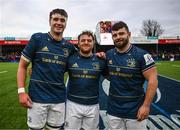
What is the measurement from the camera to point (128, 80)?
4688 mm

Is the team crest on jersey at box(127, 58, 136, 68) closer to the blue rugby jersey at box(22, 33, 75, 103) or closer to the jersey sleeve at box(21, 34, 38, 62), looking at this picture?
the blue rugby jersey at box(22, 33, 75, 103)

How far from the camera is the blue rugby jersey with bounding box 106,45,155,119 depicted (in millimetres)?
4645

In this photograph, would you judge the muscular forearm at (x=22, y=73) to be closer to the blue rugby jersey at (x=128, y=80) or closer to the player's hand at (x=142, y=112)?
the blue rugby jersey at (x=128, y=80)

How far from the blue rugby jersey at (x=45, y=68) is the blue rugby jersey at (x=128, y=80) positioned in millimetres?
845

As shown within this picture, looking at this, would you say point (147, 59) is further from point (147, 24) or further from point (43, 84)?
point (147, 24)

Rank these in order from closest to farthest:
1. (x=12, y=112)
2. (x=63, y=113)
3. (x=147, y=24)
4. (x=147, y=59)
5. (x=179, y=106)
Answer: (x=147, y=59), (x=63, y=113), (x=12, y=112), (x=179, y=106), (x=147, y=24)

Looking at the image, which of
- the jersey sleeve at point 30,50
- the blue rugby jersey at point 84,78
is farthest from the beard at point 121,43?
the jersey sleeve at point 30,50

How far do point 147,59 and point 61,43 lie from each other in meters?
1.39

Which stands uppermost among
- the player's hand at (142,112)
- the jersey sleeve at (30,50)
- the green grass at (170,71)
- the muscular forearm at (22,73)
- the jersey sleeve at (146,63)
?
the jersey sleeve at (30,50)

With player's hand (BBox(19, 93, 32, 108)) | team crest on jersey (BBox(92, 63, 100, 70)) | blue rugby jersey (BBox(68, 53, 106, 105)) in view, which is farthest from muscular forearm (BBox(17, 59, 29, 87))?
team crest on jersey (BBox(92, 63, 100, 70))

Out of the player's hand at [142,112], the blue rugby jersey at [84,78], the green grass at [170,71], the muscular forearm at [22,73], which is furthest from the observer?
the green grass at [170,71]

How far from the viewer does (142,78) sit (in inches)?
187

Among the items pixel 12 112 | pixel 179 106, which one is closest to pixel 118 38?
pixel 12 112

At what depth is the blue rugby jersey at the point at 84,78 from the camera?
196 inches
